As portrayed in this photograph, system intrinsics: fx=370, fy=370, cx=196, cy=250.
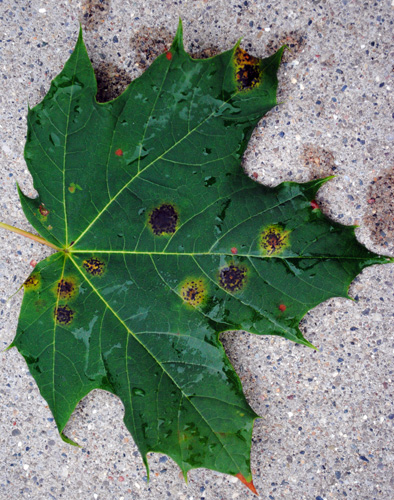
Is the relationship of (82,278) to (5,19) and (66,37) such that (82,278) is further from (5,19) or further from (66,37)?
(5,19)

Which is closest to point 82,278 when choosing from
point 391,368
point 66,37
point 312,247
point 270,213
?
point 270,213

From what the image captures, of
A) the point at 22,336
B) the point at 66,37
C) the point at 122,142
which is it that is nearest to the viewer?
the point at 122,142

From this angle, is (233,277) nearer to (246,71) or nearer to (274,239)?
(274,239)

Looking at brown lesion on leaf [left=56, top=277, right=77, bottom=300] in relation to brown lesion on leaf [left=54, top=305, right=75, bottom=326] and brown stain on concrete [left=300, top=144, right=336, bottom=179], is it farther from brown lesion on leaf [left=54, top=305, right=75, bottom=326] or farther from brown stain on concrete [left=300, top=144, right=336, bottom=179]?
brown stain on concrete [left=300, top=144, right=336, bottom=179]

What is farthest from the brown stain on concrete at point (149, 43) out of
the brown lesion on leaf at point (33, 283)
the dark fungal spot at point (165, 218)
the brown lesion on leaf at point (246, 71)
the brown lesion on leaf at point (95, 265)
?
the brown lesion on leaf at point (33, 283)

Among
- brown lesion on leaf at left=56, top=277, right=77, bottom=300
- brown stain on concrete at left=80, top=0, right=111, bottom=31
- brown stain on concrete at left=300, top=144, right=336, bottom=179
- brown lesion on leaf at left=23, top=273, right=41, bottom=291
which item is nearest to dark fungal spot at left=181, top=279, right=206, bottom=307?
brown lesion on leaf at left=56, top=277, right=77, bottom=300
